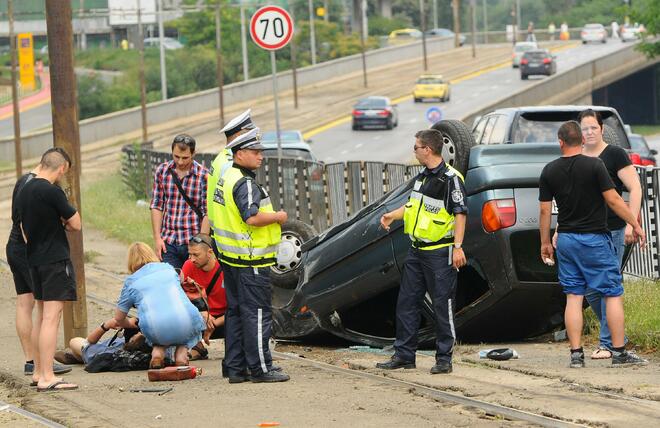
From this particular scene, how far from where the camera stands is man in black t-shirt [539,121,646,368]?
9062mm

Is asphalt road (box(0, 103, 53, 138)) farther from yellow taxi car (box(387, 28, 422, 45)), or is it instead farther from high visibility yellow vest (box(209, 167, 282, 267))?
high visibility yellow vest (box(209, 167, 282, 267))

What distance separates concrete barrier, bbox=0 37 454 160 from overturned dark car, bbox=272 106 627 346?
49346mm

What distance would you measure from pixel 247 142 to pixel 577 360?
261 centimetres

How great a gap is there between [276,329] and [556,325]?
234cm

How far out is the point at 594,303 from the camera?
9648 mm

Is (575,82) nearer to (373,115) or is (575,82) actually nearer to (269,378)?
(373,115)

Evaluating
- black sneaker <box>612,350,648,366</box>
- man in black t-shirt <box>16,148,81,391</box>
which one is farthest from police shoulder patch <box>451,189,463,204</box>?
man in black t-shirt <box>16,148,81,391</box>

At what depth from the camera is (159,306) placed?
31.5ft

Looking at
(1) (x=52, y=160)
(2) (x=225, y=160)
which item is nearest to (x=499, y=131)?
(2) (x=225, y=160)

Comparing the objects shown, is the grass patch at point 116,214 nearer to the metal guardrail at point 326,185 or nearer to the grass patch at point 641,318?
the metal guardrail at point 326,185

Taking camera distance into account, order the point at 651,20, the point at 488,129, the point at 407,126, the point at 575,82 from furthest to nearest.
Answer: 1. the point at 575,82
2. the point at 651,20
3. the point at 407,126
4. the point at 488,129

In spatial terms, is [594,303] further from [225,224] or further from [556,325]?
[225,224]

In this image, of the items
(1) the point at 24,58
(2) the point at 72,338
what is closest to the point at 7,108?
(1) the point at 24,58

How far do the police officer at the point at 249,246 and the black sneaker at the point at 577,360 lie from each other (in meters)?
1.90
